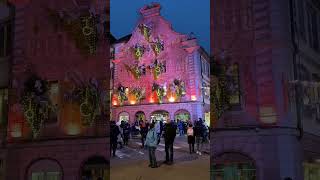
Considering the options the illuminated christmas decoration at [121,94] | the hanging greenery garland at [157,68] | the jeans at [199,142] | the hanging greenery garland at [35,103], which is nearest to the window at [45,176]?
the hanging greenery garland at [35,103]


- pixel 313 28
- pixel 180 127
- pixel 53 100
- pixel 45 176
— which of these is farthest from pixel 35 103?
pixel 313 28

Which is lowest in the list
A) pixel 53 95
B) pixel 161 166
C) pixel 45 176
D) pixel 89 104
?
pixel 45 176

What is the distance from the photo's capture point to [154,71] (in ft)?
29.0

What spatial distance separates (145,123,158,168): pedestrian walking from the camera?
7785mm

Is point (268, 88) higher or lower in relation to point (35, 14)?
lower

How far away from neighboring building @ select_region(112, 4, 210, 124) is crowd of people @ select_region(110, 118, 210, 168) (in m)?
0.31

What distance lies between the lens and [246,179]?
23.7 ft

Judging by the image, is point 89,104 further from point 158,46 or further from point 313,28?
point 313,28

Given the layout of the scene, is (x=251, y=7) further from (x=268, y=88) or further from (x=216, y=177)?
(x=216, y=177)

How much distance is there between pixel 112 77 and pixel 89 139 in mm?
1165

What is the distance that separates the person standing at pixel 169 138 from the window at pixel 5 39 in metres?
2.86

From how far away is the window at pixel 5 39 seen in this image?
8.51 metres

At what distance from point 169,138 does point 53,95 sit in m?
1.92

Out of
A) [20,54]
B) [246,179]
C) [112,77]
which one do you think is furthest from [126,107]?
[246,179]
